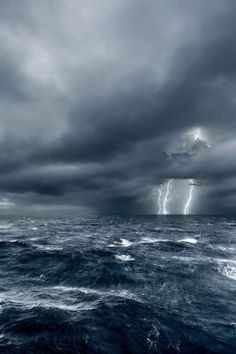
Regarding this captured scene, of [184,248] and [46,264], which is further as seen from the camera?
[184,248]

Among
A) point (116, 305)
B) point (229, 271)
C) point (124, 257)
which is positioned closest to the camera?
point (116, 305)

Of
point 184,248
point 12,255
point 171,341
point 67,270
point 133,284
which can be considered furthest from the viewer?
point 184,248

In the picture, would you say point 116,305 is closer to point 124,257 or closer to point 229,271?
point 229,271

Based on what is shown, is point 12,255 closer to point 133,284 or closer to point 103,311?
point 133,284

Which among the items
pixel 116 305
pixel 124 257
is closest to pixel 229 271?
pixel 124 257

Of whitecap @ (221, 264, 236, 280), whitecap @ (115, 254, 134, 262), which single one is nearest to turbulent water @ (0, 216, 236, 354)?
whitecap @ (221, 264, 236, 280)

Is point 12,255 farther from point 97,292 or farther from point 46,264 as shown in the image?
point 97,292

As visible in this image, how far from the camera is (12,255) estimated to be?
47.3 meters

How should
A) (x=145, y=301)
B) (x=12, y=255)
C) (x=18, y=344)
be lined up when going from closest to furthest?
(x=18, y=344)
(x=145, y=301)
(x=12, y=255)

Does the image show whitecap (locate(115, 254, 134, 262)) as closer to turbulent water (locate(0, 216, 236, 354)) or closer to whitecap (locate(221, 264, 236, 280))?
turbulent water (locate(0, 216, 236, 354))

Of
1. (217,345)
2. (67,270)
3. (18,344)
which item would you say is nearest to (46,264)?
(67,270)

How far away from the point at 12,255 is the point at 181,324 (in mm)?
37179

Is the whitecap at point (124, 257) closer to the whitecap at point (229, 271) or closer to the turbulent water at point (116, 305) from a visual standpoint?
the turbulent water at point (116, 305)

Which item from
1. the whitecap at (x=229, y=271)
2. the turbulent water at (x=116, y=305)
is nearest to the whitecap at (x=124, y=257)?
the turbulent water at (x=116, y=305)
